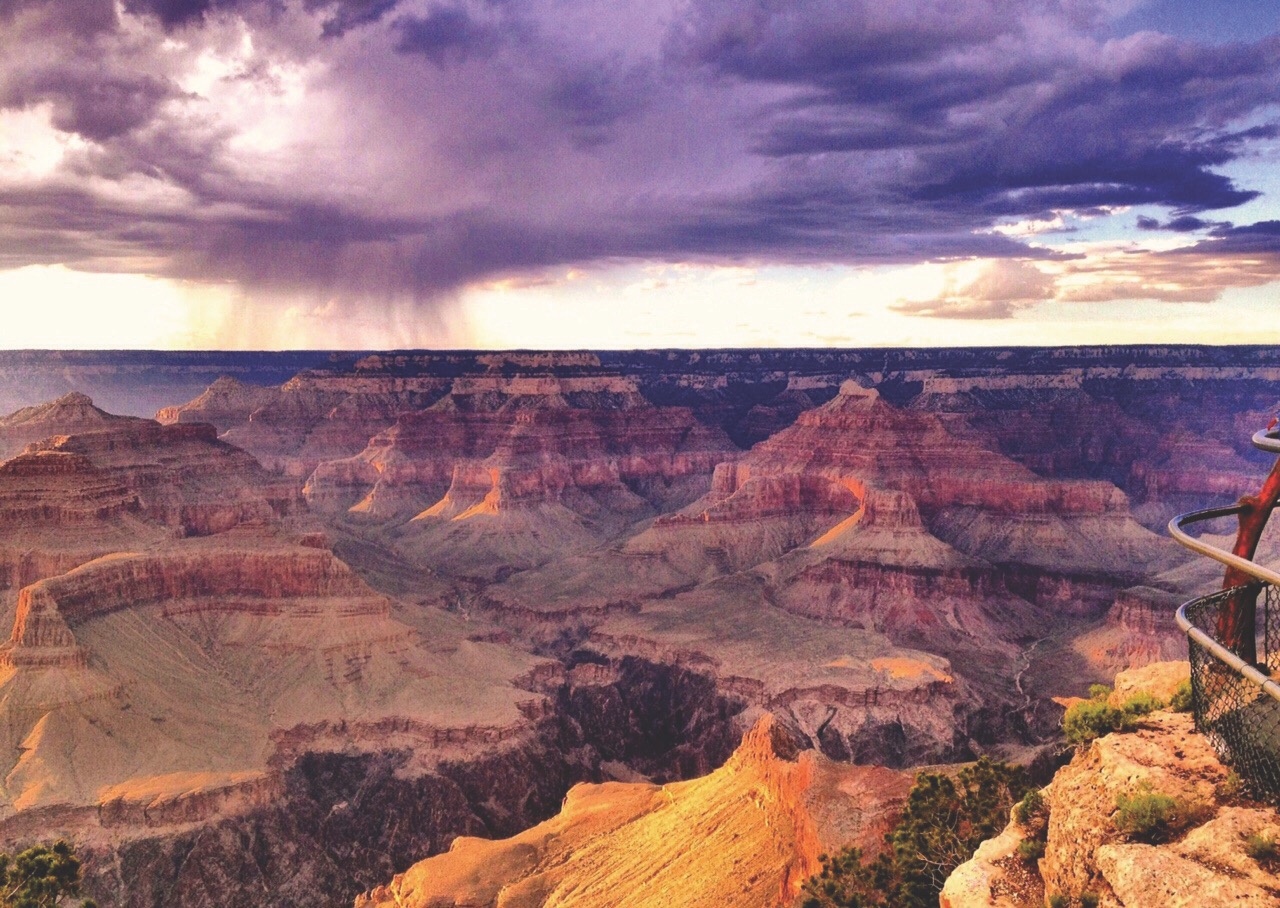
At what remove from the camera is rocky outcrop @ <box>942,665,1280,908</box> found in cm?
1602

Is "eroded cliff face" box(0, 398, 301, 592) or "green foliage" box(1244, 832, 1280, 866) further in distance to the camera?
"eroded cliff face" box(0, 398, 301, 592)

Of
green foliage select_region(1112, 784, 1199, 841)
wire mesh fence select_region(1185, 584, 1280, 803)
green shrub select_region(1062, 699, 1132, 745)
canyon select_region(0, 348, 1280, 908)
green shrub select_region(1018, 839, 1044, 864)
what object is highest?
wire mesh fence select_region(1185, 584, 1280, 803)

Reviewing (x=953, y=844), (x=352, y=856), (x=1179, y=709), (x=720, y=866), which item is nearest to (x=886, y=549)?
(x=352, y=856)

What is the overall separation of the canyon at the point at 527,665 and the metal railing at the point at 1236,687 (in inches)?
960

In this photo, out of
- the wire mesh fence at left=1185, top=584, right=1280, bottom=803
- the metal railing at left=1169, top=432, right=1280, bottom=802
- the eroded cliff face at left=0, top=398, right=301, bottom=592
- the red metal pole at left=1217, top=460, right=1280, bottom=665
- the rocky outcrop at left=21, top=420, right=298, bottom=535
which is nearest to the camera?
the metal railing at left=1169, top=432, right=1280, bottom=802

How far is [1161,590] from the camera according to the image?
404 feet

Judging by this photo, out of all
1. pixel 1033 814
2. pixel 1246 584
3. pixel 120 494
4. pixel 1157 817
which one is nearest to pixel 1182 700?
pixel 1246 584

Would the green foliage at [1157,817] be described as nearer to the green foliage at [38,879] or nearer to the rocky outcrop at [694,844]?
the rocky outcrop at [694,844]

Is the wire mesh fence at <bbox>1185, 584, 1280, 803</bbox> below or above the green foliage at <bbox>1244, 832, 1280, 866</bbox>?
above

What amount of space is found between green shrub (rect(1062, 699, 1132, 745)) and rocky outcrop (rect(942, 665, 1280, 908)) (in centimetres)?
98

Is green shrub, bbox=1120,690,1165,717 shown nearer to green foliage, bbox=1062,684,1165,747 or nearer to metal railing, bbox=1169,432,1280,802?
green foliage, bbox=1062,684,1165,747

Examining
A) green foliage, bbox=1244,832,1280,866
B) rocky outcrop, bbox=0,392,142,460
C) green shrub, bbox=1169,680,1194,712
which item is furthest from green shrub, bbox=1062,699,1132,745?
rocky outcrop, bbox=0,392,142,460

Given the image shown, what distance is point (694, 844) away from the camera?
50.2 meters

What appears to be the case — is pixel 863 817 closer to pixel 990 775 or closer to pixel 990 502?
pixel 990 775
